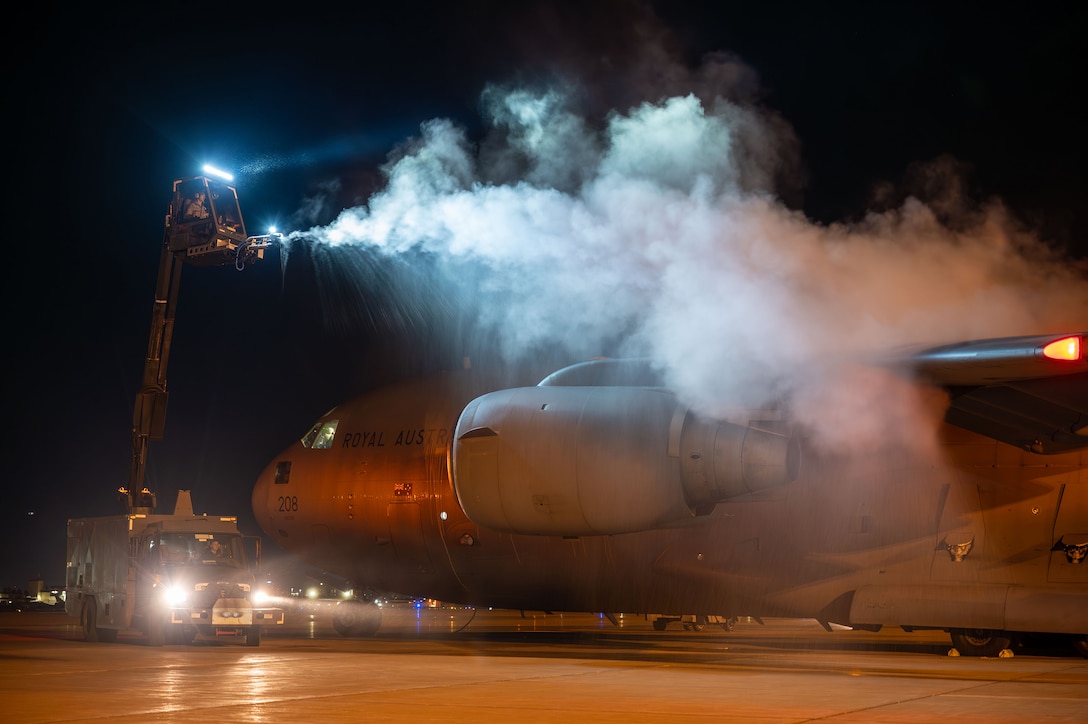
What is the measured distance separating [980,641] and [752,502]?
12.6 feet

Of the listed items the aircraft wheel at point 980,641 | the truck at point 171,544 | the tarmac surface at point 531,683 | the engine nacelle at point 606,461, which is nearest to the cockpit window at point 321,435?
the truck at point 171,544

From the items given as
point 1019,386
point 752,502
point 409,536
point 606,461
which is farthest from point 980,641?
point 409,536

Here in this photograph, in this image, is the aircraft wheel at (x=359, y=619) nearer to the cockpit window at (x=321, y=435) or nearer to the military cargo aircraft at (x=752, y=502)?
the military cargo aircraft at (x=752, y=502)

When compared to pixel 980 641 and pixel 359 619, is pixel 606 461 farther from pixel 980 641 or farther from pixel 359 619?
pixel 359 619

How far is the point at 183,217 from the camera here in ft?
75.9

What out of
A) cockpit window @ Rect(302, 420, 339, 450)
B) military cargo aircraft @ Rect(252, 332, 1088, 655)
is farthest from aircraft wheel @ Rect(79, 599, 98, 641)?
military cargo aircraft @ Rect(252, 332, 1088, 655)

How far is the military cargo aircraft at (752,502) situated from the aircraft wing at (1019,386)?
30 millimetres

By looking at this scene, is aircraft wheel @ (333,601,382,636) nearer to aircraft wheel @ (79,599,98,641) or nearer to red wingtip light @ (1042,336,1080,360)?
aircraft wheel @ (79,599,98,641)

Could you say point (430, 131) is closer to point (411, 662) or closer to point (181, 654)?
point (411, 662)

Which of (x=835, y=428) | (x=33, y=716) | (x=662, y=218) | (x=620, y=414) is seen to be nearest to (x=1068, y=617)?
(x=835, y=428)

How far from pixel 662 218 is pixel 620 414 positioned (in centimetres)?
263

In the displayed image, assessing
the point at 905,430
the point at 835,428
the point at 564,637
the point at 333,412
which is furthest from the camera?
the point at 564,637

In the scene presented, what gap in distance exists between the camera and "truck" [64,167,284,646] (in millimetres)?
20469

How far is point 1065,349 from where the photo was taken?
11.6 metres
